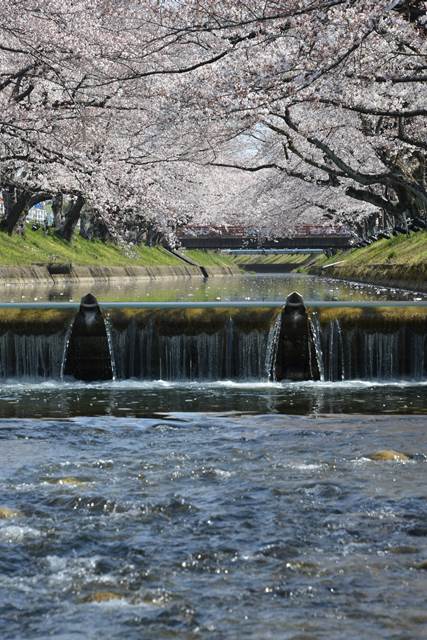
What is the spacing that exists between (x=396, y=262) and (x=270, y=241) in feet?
205

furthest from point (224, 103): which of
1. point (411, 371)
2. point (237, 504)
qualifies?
point (237, 504)

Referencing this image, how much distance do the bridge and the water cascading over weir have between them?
8187 cm

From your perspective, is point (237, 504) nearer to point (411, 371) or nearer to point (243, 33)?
point (411, 371)

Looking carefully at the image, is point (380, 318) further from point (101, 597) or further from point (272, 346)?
point (101, 597)

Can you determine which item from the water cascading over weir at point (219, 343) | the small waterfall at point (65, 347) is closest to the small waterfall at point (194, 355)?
the water cascading over weir at point (219, 343)

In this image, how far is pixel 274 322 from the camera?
1761cm

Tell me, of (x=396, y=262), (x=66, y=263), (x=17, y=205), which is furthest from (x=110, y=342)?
(x=17, y=205)

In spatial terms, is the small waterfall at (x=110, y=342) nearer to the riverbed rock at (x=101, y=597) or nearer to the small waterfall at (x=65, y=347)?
the small waterfall at (x=65, y=347)

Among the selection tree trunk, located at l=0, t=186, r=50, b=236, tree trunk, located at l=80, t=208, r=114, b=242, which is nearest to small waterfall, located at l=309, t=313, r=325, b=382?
tree trunk, located at l=0, t=186, r=50, b=236

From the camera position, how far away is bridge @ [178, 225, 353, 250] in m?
102

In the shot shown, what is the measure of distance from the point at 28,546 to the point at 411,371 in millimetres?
11744

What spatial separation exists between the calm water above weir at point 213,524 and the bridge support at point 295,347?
3.68 metres

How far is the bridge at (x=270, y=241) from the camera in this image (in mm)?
101500

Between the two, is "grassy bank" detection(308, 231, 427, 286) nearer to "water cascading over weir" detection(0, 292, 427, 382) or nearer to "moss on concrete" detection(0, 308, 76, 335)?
"water cascading over weir" detection(0, 292, 427, 382)
